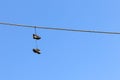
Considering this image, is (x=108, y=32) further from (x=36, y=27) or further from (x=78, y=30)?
(x=36, y=27)

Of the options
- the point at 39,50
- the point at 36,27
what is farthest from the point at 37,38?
the point at 36,27

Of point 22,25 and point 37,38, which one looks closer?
point 22,25

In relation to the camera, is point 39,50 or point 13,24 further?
point 39,50

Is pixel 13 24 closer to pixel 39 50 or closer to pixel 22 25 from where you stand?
pixel 22 25

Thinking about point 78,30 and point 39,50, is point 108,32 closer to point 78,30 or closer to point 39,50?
point 78,30

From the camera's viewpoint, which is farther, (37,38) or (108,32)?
(37,38)

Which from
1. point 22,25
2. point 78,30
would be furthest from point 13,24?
point 78,30

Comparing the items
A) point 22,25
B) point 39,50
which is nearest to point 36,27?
point 22,25

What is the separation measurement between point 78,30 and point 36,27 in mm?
2117

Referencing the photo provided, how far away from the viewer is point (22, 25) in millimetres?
30312

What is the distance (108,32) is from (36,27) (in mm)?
3579

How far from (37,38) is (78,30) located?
3827 millimetres

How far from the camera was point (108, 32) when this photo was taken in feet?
100

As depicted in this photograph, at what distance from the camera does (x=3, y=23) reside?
2994 cm
